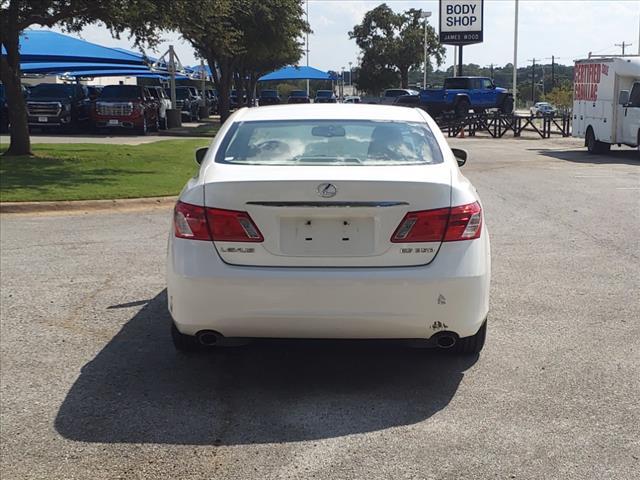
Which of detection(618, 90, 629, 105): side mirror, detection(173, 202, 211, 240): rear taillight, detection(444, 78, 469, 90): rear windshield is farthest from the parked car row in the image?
detection(173, 202, 211, 240): rear taillight

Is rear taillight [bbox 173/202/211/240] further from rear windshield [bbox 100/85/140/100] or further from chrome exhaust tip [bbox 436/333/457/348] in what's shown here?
rear windshield [bbox 100/85/140/100]

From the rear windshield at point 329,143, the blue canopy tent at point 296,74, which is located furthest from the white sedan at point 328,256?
the blue canopy tent at point 296,74

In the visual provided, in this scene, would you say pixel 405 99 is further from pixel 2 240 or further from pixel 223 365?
pixel 223 365

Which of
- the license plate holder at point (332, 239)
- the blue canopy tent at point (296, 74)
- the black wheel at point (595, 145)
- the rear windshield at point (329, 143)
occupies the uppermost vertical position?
the blue canopy tent at point (296, 74)

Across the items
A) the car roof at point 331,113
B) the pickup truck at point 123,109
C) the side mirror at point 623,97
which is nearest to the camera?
the car roof at point 331,113

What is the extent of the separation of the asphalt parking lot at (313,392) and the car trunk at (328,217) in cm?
72

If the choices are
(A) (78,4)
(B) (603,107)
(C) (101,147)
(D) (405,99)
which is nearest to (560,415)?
(A) (78,4)

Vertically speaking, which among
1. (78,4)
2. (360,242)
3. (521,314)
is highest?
(78,4)

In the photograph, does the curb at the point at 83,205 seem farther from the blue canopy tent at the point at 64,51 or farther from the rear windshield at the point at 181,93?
the rear windshield at the point at 181,93

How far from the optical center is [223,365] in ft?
16.9

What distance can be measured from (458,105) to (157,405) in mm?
35120

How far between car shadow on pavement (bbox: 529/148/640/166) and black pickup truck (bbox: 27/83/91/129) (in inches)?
665

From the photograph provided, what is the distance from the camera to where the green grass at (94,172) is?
1239 cm

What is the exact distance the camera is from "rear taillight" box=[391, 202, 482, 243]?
172 inches
